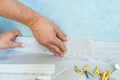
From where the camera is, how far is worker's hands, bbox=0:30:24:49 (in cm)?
98

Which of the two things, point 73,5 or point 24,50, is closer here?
point 73,5

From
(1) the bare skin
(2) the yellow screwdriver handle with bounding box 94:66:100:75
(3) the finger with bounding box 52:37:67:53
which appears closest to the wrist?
(1) the bare skin

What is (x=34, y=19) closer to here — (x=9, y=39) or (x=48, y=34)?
(x=48, y=34)

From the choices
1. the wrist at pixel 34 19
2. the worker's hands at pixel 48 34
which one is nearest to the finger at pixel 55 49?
the worker's hands at pixel 48 34

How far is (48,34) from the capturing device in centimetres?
89

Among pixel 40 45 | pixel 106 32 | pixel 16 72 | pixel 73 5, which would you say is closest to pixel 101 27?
pixel 106 32

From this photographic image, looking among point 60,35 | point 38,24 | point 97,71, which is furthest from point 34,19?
point 97,71

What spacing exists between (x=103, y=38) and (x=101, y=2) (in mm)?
152

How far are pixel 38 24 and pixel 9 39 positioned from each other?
0.62ft

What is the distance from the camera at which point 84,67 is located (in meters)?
0.88

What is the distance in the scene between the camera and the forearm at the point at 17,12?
837mm

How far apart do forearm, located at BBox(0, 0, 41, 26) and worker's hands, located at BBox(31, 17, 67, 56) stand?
0.03m

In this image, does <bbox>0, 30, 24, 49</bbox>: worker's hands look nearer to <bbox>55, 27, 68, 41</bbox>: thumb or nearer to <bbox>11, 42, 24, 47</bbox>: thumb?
<bbox>11, 42, 24, 47</bbox>: thumb

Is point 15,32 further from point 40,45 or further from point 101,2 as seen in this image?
point 101,2
